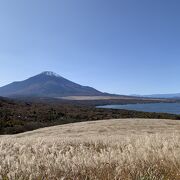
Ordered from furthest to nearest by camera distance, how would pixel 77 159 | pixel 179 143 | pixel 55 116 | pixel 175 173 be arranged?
pixel 55 116 < pixel 179 143 < pixel 77 159 < pixel 175 173

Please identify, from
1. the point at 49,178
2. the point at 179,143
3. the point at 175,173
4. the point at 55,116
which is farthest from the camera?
the point at 55,116

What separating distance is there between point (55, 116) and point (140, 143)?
50937 mm

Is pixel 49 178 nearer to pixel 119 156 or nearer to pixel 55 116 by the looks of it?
pixel 119 156

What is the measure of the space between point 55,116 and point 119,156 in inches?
2063

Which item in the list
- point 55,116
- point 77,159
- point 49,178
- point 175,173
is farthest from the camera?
point 55,116

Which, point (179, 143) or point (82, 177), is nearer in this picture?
point (82, 177)

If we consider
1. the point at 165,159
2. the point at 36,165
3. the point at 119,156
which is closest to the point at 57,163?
the point at 36,165

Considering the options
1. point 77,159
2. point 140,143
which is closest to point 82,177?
point 77,159

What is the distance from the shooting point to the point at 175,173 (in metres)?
4.50

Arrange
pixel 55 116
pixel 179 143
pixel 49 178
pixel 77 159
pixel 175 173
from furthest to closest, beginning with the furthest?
1. pixel 55 116
2. pixel 179 143
3. pixel 77 159
4. pixel 175 173
5. pixel 49 178

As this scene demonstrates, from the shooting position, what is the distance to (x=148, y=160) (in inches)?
204

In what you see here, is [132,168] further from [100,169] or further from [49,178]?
[49,178]

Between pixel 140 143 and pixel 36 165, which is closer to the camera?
pixel 36 165

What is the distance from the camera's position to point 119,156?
5297 mm
